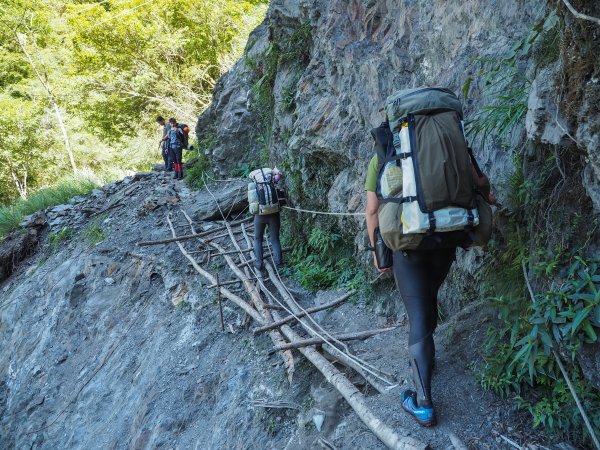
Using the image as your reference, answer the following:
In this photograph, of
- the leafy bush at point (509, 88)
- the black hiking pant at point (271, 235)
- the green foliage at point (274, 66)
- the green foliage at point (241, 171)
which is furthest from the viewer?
the green foliage at point (241, 171)

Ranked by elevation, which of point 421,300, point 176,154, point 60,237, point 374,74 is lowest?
point 60,237

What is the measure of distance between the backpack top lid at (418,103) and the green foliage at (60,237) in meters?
11.2

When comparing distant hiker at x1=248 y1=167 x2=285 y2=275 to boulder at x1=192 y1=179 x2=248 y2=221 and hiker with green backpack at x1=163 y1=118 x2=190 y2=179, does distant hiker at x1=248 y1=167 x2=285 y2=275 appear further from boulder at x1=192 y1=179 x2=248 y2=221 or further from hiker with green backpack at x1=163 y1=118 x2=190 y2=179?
hiker with green backpack at x1=163 y1=118 x2=190 y2=179

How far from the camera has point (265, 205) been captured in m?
6.93

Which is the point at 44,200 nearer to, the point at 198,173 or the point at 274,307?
the point at 198,173

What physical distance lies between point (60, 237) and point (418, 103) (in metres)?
11.7

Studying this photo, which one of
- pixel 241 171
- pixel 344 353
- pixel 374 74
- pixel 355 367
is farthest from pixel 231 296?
pixel 241 171

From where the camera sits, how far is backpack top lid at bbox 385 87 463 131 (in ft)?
8.94

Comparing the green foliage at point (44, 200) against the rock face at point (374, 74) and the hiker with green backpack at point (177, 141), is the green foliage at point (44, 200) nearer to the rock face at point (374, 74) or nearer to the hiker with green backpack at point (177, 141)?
the hiker with green backpack at point (177, 141)

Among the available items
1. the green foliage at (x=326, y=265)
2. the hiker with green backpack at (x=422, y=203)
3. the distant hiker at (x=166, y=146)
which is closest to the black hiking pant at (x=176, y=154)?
the distant hiker at (x=166, y=146)

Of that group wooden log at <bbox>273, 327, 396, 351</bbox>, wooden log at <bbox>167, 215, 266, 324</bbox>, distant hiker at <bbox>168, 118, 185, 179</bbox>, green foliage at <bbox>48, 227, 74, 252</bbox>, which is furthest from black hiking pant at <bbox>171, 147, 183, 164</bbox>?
wooden log at <bbox>273, 327, 396, 351</bbox>

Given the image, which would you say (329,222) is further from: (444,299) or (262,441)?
(262,441)

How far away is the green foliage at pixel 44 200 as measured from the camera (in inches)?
537

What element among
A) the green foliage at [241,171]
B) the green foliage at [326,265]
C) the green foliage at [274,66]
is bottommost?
the green foliage at [326,265]
